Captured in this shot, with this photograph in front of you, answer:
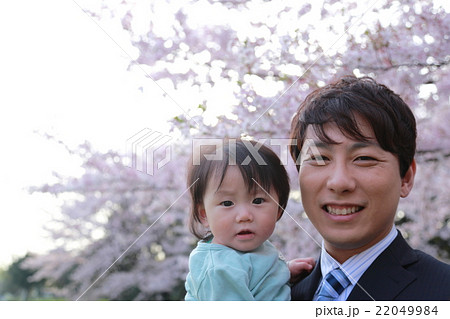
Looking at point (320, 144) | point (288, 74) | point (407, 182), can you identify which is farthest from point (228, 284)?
point (288, 74)

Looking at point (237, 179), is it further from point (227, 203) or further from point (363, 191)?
point (363, 191)

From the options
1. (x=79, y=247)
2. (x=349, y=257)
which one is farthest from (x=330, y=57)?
(x=79, y=247)

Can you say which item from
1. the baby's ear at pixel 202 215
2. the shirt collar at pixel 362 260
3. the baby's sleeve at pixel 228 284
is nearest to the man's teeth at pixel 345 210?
the shirt collar at pixel 362 260

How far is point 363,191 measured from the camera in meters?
1.01

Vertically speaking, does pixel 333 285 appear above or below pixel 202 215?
below

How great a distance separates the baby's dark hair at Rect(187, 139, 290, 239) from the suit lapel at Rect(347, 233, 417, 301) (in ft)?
0.95

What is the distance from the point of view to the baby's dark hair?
117cm

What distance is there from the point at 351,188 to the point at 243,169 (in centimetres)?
27

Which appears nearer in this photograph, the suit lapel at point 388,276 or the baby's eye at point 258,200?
the suit lapel at point 388,276

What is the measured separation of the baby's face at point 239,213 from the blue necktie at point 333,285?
167 mm

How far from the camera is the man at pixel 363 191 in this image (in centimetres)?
100

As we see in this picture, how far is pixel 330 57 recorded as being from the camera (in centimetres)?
204

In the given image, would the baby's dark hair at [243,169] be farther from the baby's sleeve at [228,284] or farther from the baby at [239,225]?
the baby's sleeve at [228,284]

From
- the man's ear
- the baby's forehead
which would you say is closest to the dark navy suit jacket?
the man's ear
